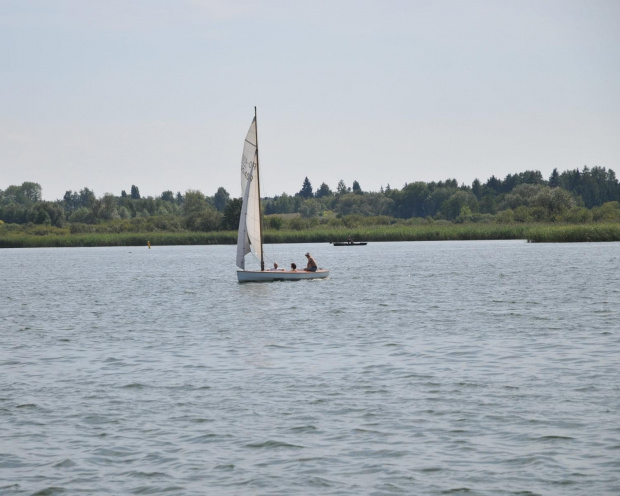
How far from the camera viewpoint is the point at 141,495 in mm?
13219

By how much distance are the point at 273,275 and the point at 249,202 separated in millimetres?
4874

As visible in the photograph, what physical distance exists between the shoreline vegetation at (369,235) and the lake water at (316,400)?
6874cm

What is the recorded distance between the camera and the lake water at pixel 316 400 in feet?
45.9

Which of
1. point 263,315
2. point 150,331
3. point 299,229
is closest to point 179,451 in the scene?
point 150,331

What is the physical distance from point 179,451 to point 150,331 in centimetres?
1837

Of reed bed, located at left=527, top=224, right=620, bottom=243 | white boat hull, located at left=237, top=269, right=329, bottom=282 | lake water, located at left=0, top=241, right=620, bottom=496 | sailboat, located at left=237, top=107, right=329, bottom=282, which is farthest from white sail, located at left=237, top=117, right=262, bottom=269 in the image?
reed bed, located at left=527, top=224, right=620, bottom=243

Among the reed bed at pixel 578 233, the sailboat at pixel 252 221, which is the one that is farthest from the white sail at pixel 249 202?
the reed bed at pixel 578 233

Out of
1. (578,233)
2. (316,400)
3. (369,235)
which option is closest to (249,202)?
(316,400)

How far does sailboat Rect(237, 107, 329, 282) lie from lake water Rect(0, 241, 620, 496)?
1240 cm

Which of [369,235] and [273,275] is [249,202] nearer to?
[273,275]

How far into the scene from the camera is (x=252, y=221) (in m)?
54.6

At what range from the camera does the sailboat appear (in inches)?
2110

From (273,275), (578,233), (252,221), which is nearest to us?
(273,275)

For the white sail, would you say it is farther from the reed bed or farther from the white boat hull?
the reed bed
